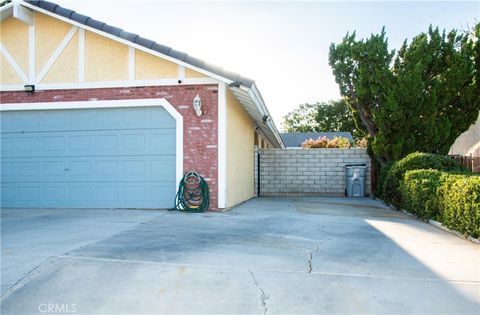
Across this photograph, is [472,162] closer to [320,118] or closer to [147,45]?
[147,45]

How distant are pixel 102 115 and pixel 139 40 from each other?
1.92 metres

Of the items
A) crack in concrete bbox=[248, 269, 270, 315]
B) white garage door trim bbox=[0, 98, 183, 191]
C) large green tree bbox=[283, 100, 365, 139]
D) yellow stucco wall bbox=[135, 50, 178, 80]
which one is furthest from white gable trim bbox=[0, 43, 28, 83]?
large green tree bbox=[283, 100, 365, 139]

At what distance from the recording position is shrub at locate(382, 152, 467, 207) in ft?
30.6

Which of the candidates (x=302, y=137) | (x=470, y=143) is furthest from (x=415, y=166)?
(x=302, y=137)

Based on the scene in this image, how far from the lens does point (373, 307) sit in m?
3.05

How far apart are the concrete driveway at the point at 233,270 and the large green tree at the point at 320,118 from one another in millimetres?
46752

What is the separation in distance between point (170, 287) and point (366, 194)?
38.3 ft

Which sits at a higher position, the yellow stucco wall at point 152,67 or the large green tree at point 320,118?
the large green tree at point 320,118

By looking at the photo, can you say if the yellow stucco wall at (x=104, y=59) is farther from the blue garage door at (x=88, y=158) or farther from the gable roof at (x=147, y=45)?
the blue garage door at (x=88, y=158)

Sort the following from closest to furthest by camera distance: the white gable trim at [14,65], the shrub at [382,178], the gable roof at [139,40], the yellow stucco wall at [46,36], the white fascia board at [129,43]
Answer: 1. the gable roof at [139,40]
2. the white fascia board at [129,43]
3. the yellow stucco wall at [46,36]
4. the white gable trim at [14,65]
5. the shrub at [382,178]

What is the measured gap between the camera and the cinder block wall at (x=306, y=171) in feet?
46.2

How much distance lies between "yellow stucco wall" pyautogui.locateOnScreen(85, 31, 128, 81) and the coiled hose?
8.96 feet

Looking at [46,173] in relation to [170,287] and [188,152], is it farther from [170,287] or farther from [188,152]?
[170,287]

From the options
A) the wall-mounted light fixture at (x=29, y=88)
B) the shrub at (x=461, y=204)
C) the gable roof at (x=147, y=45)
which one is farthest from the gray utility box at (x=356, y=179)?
the wall-mounted light fixture at (x=29, y=88)
